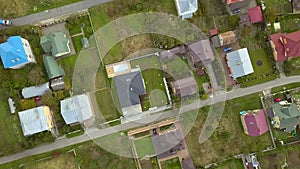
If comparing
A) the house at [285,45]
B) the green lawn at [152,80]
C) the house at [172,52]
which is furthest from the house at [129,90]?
the house at [285,45]

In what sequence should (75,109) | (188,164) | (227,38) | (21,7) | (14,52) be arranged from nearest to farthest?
1. (14,52)
2. (75,109)
3. (188,164)
4. (227,38)
5. (21,7)

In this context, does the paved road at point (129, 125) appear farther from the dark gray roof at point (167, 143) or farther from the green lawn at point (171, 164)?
the green lawn at point (171, 164)

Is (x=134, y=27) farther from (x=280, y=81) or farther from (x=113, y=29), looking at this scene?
(x=280, y=81)

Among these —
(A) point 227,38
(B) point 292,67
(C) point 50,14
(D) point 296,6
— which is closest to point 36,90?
(C) point 50,14

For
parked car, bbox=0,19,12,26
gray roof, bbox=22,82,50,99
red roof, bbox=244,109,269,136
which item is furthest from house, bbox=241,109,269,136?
parked car, bbox=0,19,12,26

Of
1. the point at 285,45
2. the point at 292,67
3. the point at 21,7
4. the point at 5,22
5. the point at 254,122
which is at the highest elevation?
the point at 21,7

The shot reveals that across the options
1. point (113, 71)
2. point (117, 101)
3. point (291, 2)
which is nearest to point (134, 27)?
point (113, 71)

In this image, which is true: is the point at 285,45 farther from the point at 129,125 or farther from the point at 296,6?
the point at 129,125
